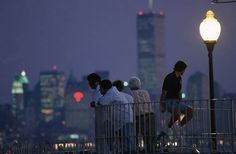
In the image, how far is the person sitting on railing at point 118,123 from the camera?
24.6 m

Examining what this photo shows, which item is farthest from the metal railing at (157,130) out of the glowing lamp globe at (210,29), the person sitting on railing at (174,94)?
the glowing lamp globe at (210,29)

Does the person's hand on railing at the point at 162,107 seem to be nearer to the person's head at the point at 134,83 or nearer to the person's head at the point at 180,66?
the person's head at the point at 180,66

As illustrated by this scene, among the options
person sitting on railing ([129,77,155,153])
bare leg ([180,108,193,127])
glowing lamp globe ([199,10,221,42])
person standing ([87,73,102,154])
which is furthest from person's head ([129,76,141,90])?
bare leg ([180,108,193,127])

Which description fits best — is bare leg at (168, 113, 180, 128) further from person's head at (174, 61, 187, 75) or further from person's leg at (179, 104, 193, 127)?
person's head at (174, 61, 187, 75)

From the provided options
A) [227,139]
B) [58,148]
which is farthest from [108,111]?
[58,148]

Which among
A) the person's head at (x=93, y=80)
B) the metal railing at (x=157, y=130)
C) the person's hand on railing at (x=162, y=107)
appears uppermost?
the person's head at (x=93, y=80)

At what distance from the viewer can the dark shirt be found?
2573 cm

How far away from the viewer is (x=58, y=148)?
29641 mm

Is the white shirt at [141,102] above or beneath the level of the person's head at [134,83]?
beneath

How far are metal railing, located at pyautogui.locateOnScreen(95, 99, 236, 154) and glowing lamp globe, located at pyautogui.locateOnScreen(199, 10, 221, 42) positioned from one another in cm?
261

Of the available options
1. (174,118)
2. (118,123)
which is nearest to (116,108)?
(118,123)

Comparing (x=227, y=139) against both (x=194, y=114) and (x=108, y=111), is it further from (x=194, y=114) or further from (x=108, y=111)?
(x=108, y=111)

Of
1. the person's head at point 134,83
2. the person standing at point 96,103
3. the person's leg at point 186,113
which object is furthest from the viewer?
the person's head at point 134,83

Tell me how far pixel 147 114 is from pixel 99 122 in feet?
3.44
